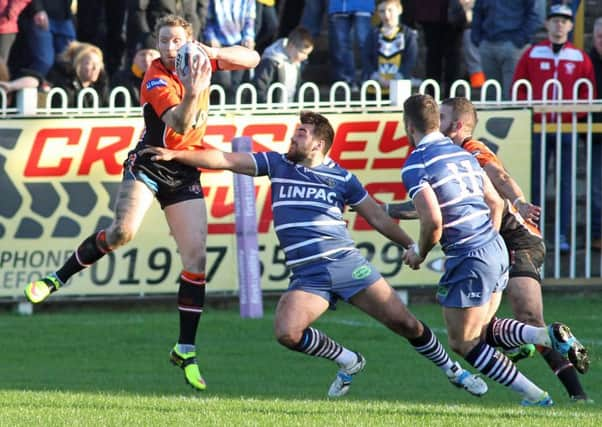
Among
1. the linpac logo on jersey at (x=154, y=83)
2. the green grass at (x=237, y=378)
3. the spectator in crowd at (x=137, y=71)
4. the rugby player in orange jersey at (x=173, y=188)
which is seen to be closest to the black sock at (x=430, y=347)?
the green grass at (x=237, y=378)

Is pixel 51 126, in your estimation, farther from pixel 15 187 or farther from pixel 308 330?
pixel 308 330

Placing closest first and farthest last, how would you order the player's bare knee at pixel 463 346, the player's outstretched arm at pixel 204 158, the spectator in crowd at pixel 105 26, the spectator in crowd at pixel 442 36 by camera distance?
1. the player's bare knee at pixel 463 346
2. the player's outstretched arm at pixel 204 158
3. the spectator in crowd at pixel 442 36
4. the spectator in crowd at pixel 105 26

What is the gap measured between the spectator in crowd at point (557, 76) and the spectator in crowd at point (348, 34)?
88.9 inches

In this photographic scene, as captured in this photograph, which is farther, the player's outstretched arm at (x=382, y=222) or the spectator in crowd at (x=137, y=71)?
the spectator in crowd at (x=137, y=71)

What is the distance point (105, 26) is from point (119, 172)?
12.9ft

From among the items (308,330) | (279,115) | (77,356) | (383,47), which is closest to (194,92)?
(308,330)

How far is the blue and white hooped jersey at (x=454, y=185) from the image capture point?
350 inches

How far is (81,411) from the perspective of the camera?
9.02 meters

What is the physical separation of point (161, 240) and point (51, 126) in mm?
1489

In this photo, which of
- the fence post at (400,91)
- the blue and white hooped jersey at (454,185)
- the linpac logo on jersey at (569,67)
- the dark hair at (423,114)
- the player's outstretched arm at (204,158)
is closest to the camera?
the blue and white hooped jersey at (454,185)

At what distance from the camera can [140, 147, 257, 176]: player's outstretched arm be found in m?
9.53

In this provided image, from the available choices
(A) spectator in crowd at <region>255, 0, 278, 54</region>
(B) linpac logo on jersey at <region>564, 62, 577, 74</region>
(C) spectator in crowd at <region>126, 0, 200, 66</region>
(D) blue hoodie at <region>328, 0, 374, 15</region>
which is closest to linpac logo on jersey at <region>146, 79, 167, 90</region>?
(C) spectator in crowd at <region>126, 0, 200, 66</region>

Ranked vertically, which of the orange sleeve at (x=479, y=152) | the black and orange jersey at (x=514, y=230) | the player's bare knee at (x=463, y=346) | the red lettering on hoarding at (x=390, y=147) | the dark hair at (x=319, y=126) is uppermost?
the dark hair at (x=319, y=126)

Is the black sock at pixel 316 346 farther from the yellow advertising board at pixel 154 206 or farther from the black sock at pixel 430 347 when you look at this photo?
the yellow advertising board at pixel 154 206
